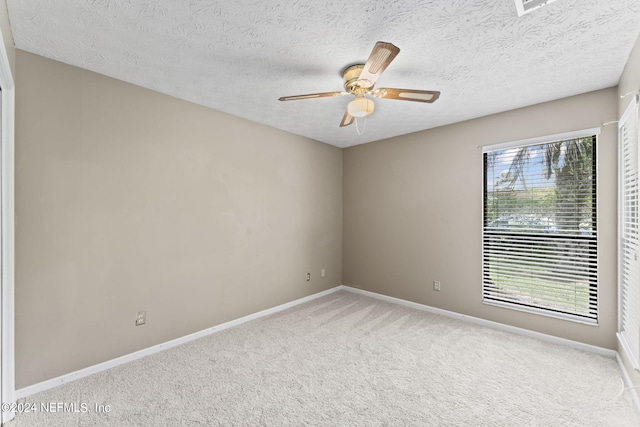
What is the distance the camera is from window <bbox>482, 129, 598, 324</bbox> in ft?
9.04

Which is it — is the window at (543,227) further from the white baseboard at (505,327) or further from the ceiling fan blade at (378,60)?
the ceiling fan blade at (378,60)

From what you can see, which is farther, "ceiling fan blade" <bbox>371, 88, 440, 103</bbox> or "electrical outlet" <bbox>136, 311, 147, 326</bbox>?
"electrical outlet" <bbox>136, 311, 147, 326</bbox>

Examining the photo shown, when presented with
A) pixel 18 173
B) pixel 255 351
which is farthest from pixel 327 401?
pixel 18 173

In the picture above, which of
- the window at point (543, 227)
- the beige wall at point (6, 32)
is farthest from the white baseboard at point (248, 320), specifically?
the beige wall at point (6, 32)

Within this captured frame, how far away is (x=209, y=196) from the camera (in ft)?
10.2

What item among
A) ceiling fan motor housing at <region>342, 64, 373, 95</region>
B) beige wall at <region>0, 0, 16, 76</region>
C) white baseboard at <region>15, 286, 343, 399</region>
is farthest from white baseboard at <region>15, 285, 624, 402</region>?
ceiling fan motor housing at <region>342, 64, 373, 95</region>

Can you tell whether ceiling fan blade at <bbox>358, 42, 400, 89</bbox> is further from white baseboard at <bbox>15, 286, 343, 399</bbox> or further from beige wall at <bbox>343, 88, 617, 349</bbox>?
white baseboard at <bbox>15, 286, 343, 399</bbox>

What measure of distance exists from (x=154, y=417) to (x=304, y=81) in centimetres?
267

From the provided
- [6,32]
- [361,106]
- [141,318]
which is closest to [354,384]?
[141,318]

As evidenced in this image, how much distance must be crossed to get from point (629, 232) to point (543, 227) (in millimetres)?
772

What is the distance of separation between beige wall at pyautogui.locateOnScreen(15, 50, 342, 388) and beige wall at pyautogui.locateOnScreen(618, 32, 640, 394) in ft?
10.7

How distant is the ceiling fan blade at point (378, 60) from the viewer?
5.11 ft

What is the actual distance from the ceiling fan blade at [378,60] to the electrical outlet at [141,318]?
106 inches

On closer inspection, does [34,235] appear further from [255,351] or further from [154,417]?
[255,351]
